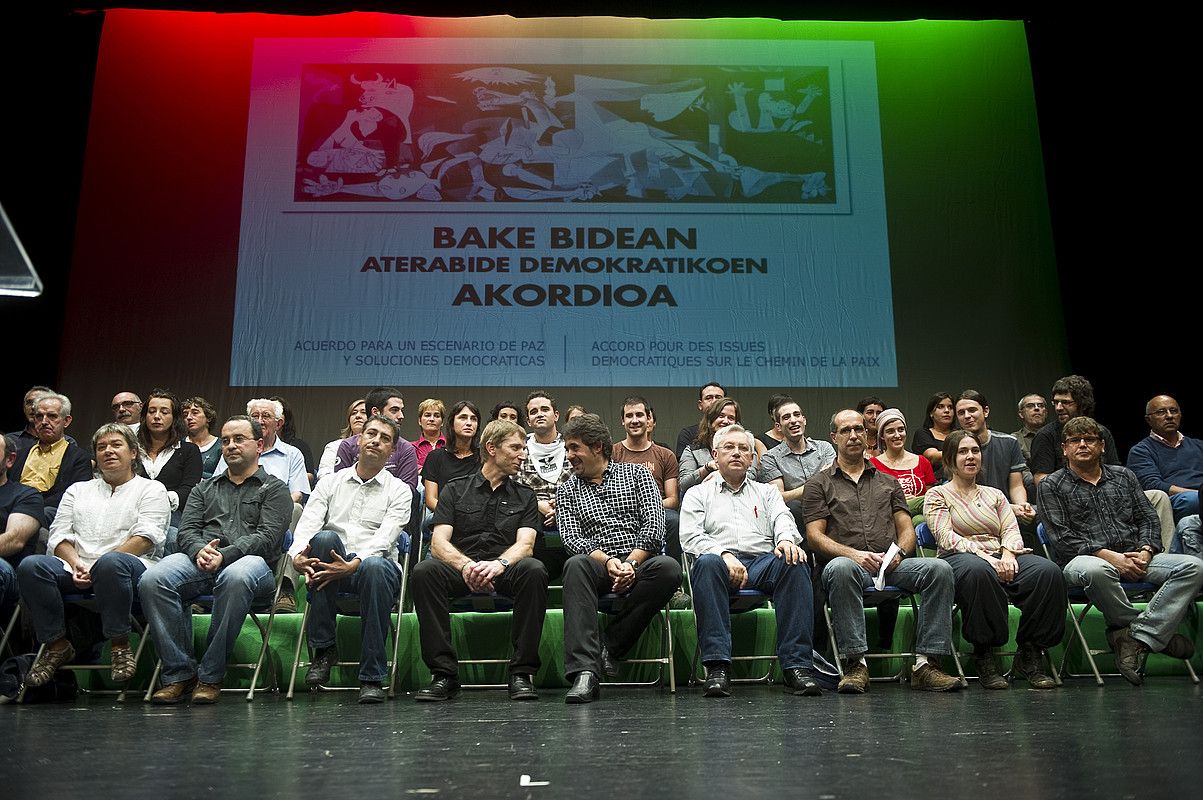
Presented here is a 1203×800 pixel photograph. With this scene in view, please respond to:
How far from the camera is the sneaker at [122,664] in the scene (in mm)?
3617

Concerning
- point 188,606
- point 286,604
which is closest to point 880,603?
point 286,604

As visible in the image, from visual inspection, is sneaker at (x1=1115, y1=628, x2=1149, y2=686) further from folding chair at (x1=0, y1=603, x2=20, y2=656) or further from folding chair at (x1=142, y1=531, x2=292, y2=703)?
folding chair at (x1=0, y1=603, x2=20, y2=656)

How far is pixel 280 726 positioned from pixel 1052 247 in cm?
552

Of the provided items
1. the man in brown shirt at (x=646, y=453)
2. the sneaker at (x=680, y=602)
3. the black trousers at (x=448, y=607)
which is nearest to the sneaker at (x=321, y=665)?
the black trousers at (x=448, y=607)

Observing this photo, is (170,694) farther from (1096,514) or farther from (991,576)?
(1096,514)

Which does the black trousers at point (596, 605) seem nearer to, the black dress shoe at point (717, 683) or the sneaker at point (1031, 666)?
the black dress shoe at point (717, 683)

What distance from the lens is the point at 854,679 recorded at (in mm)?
3625

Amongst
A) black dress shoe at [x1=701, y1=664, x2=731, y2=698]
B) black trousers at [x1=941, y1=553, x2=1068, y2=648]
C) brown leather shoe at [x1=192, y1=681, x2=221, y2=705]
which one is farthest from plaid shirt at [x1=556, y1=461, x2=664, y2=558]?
brown leather shoe at [x1=192, y1=681, x2=221, y2=705]

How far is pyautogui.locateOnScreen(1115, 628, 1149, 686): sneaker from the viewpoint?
3807 mm

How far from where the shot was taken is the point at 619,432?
20.2ft

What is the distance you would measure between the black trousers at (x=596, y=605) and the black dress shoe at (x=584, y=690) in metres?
0.04

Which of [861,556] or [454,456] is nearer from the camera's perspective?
[861,556]

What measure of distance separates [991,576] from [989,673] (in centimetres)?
37

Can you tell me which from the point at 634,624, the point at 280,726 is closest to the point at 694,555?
the point at 634,624
